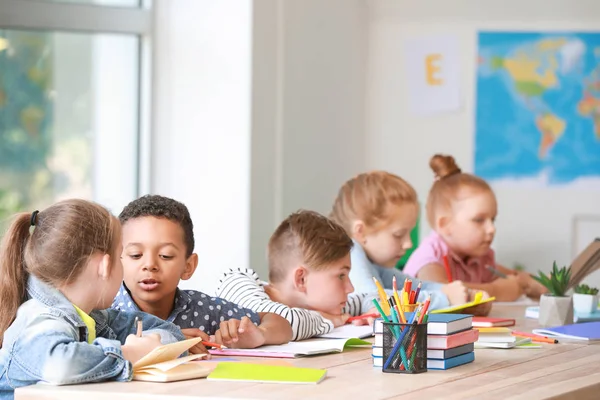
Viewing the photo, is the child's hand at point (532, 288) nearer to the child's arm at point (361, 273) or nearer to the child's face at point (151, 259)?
the child's arm at point (361, 273)

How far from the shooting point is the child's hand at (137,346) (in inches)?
67.7

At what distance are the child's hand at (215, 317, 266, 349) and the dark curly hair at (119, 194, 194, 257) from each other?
7.6 inches

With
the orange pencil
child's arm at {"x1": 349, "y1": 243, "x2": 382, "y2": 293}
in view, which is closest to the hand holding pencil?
child's arm at {"x1": 349, "y1": 243, "x2": 382, "y2": 293}

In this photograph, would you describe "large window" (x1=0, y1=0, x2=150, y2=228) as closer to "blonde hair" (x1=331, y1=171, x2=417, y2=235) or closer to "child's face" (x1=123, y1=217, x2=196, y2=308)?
"blonde hair" (x1=331, y1=171, x2=417, y2=235)

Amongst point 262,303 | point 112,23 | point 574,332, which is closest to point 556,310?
point 574,332

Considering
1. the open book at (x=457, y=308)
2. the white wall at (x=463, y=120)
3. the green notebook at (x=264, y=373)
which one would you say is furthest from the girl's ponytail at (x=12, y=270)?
the white wall at (x=463, y=120)

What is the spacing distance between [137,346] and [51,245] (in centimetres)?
23

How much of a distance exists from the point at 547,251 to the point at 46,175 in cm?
205

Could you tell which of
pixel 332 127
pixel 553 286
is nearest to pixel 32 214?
pixel 553 286

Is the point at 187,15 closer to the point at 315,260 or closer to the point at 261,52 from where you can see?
the point at 261,52

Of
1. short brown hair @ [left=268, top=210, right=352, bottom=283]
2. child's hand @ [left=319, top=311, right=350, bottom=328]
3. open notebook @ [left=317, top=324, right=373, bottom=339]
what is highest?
short brown hair @ [left=268, top=210, right=352, bottom=283]

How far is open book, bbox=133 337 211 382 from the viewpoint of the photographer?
167 cm

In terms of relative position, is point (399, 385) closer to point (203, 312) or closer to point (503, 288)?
point (203, 312)

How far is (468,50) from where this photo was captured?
4.36 meters
